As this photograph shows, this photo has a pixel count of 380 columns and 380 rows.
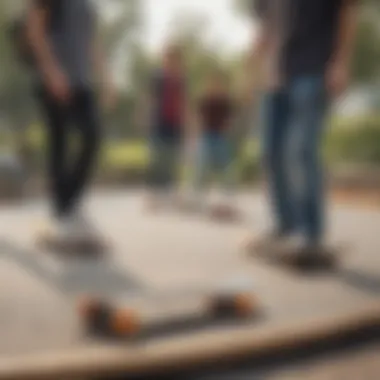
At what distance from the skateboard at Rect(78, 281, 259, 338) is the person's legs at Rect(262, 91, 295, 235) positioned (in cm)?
73

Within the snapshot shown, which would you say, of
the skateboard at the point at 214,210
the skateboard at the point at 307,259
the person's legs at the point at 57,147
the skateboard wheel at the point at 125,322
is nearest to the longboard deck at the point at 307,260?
the skateboard at the point at 307,259

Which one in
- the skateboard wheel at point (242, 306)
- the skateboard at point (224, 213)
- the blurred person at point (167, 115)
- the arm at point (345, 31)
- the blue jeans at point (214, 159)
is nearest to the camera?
the skateboard wheel at point (242, 306)

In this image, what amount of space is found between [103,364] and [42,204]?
298cm

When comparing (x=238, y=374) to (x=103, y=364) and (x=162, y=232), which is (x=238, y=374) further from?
(x=162, y=232)

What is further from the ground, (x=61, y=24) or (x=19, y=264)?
(x=61, y=24)

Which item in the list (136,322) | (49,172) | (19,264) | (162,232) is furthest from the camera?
(162,232)

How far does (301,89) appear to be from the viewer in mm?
2607

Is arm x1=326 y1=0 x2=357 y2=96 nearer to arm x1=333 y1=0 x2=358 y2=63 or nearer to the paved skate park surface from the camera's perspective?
arm x1=333 y1=0 x2=358 y2=63

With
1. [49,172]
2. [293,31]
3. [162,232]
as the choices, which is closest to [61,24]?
[49,172]

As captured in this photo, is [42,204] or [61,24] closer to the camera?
[61,24]

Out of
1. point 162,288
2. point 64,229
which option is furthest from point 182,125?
point 162,288

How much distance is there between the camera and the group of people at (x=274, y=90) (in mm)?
2598

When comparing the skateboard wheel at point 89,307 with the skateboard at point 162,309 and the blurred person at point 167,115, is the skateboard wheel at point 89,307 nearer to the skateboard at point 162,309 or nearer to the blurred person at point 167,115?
the skateboard at point 162,309

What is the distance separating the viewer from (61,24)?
2.74 meters
